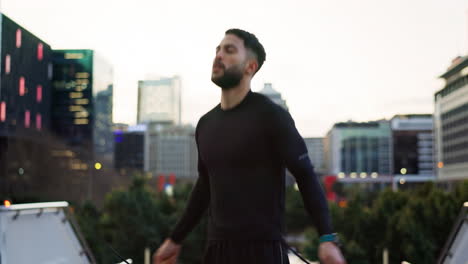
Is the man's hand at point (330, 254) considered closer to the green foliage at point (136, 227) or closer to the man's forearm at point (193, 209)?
the man's forearm at point (193, 209)

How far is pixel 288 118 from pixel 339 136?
168627mm

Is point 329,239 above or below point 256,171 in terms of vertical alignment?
below

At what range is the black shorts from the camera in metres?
2.06

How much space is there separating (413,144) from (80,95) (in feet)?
309

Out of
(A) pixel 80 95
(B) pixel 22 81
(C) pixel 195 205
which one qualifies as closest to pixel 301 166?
(C) pixel 195 205

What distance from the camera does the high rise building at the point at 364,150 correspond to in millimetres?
159750

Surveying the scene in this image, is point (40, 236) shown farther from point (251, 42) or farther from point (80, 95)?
point (80, 95)

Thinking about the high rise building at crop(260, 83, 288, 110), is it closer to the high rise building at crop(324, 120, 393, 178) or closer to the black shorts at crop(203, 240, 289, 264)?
the black shorts at crop(203, 240, 289, 264)

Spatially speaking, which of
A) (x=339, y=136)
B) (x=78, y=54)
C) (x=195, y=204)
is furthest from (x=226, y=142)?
(x=339, y=136)

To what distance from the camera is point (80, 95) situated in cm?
12900

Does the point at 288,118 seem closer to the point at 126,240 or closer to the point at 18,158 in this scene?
the point at 126,240

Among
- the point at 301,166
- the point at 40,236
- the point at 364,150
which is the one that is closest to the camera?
the point at 301,166

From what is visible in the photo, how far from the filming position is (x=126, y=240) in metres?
34.8

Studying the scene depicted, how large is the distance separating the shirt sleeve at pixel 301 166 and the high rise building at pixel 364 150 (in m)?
161
